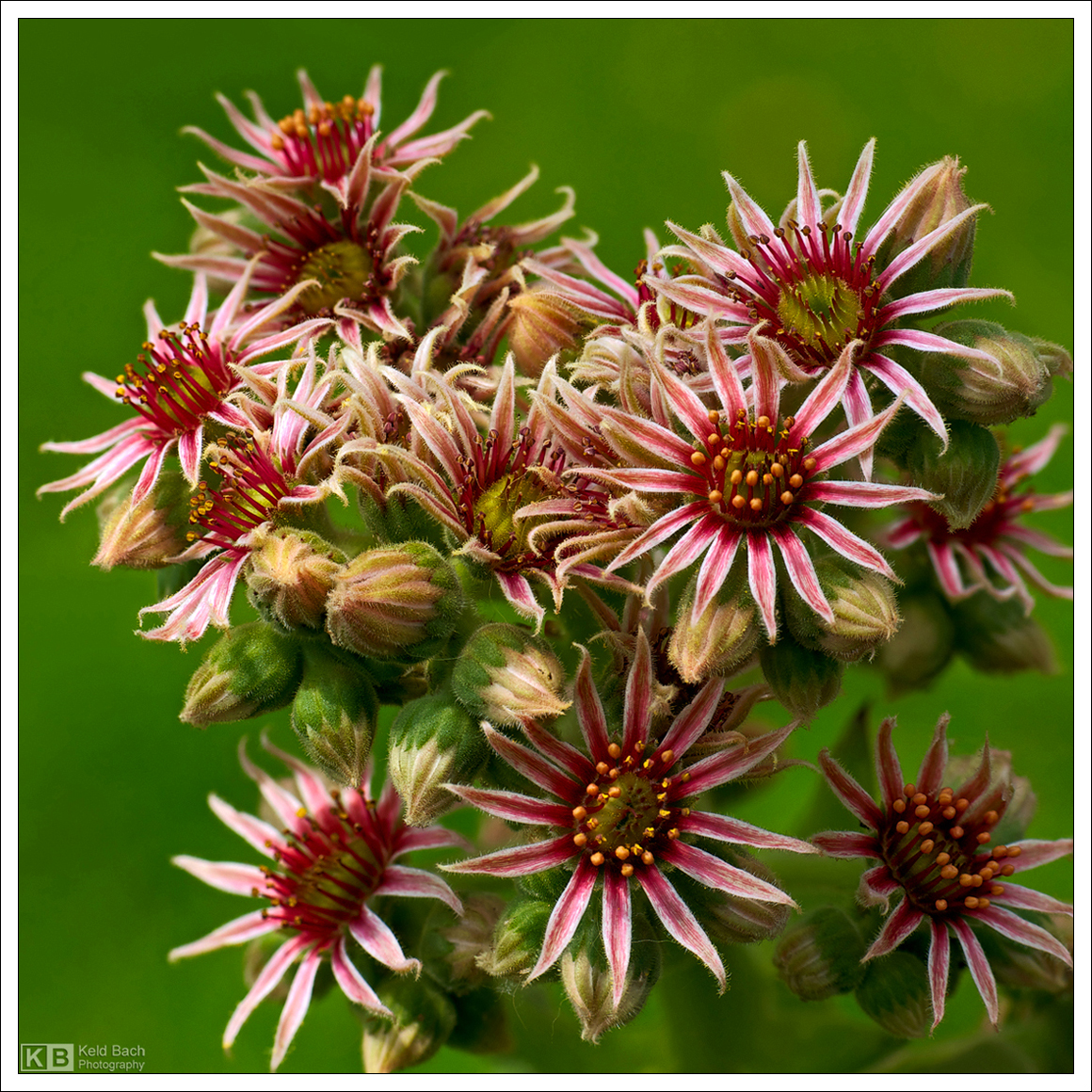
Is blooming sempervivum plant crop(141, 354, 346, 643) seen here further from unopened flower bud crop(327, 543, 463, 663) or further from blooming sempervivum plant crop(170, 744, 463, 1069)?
blooming sempervivum plant crop(170, 744, 463, 1069)

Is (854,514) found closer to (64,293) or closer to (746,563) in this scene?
(746,563)

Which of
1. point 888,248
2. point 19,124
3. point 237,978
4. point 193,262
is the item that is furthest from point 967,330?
point 19,124

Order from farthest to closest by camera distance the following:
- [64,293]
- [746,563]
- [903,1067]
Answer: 1. [64,293]
2. [903,1067]
3. [746,563]

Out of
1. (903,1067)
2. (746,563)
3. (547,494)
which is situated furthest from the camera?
(903,1067)

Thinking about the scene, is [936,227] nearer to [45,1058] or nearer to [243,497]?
[243,497]

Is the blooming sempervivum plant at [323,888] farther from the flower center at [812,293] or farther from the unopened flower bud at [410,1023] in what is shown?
the flower center at [812,293]

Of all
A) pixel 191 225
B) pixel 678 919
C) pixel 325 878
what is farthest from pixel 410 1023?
pixel 191 225

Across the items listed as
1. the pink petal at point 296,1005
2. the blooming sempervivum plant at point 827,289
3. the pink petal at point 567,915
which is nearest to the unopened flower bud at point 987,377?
the blooming sempervivum plant at point 827,289
